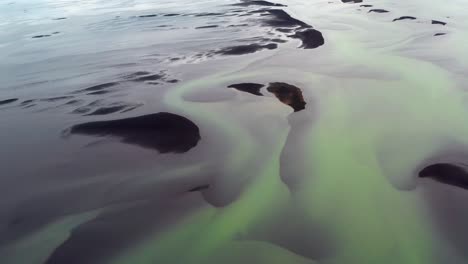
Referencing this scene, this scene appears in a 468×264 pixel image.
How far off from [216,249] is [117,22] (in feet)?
30.8

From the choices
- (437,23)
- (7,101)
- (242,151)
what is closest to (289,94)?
(242,151)

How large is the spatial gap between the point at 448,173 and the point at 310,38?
476 centimetres

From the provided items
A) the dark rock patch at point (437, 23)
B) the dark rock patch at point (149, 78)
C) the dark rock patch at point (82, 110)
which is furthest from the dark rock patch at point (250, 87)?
the dark rock patch at point (437, 23)

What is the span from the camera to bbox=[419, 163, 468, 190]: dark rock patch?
9.74 ft

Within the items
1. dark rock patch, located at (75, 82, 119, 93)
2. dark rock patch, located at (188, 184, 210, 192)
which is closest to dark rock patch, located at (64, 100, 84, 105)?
dark rock patch, located at (75, 82, 119, 93)

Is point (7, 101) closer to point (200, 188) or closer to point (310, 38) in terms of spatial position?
point (200, 188)

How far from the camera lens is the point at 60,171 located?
338 cm

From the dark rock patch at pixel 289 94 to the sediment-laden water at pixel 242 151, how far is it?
0.02 m

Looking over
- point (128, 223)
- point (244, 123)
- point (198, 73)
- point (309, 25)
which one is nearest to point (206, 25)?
point (309, 25)

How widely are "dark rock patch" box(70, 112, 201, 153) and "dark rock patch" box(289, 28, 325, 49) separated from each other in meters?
3.56

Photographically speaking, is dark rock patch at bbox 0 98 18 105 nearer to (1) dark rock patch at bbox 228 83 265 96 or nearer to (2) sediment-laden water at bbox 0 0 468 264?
(2) sediment-laden water at bbox 0 0 468 264

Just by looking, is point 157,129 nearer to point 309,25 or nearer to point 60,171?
point 60,171

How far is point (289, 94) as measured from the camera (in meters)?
4.79

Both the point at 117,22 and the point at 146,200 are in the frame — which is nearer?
the point at 146,200
